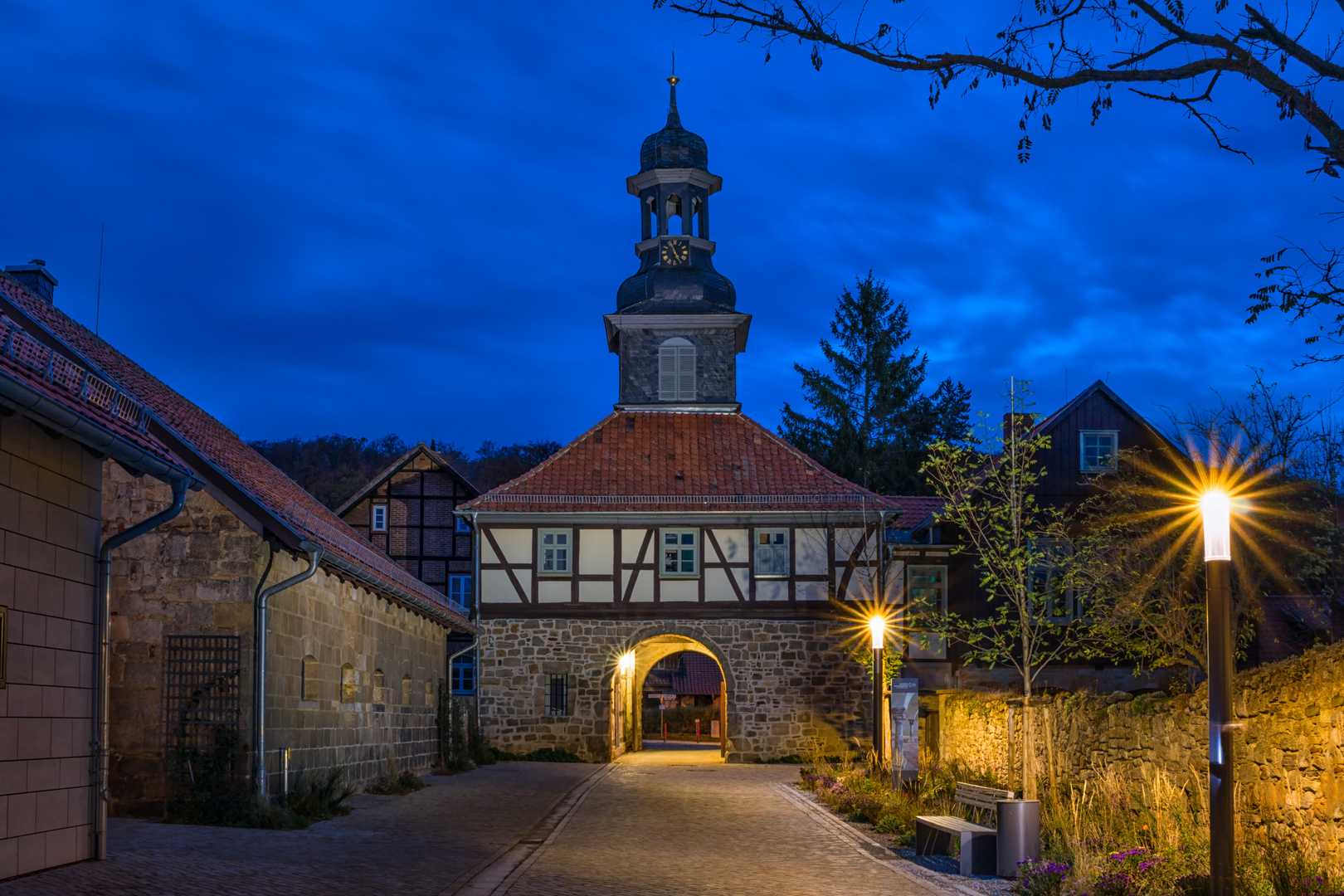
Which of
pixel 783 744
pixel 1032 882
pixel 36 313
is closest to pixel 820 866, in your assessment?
pixel 1032 882

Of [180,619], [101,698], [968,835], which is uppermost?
[180,619]

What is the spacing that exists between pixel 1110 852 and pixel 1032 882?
590mm

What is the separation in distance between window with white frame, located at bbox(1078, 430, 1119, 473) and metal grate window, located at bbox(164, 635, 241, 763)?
21.8 meters

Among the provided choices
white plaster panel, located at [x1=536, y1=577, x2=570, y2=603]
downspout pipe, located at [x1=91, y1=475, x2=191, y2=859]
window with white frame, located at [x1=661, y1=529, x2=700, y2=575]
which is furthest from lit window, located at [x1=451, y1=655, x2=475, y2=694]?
downspout pipe, located at [x1=91, y1=475, x2=191, y2=859]

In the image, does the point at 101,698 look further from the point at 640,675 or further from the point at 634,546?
the point at 640,675

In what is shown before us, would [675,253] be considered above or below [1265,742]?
above

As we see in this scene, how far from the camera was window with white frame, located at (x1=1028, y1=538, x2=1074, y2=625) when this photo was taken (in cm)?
1590

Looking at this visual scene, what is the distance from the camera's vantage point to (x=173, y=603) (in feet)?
45.6

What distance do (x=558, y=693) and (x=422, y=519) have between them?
9113 millimetres

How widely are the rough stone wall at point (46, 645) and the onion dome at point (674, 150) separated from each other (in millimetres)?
25730

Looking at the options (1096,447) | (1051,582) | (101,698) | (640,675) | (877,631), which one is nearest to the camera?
(101,698)

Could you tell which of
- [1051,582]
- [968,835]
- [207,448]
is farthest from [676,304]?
[968,835]

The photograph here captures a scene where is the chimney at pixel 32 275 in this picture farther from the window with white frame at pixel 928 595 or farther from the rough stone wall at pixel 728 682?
the window with white frame at pixel 928 595

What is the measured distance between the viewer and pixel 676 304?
1336 inches
